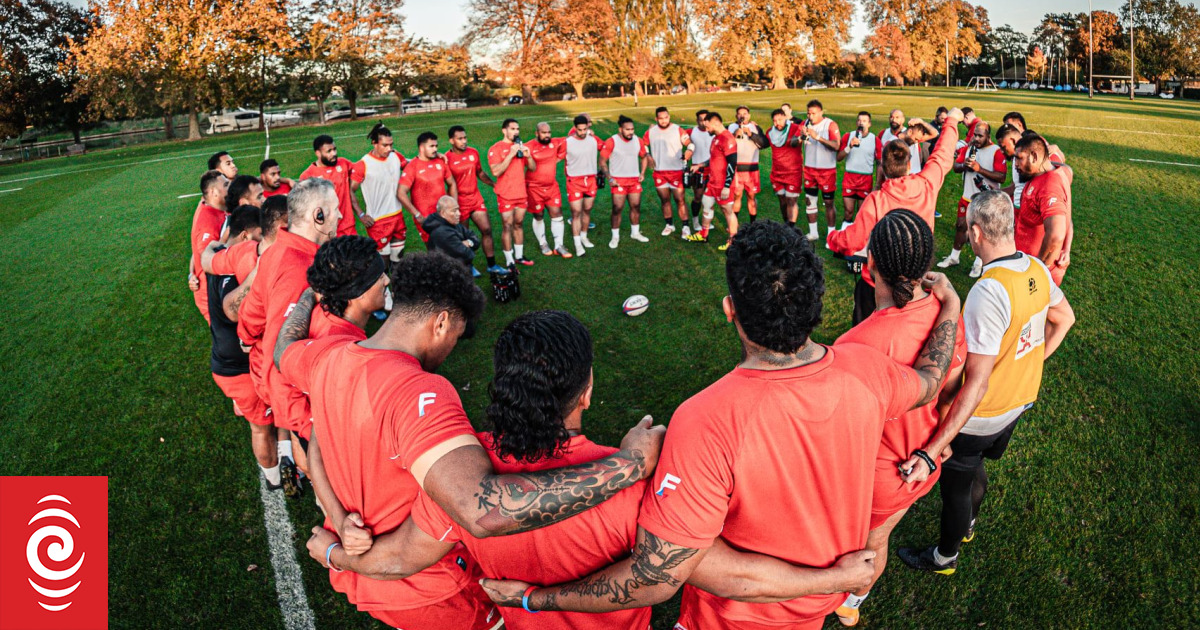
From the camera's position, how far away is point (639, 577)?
1.98 m

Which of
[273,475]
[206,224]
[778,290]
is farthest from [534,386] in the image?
[206,224]

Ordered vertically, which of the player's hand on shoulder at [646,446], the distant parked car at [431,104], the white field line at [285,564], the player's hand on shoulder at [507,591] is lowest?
the white field line at [285,564]

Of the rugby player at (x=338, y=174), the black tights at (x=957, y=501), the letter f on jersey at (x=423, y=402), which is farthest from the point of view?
the rugby player at (x=338, y=174)

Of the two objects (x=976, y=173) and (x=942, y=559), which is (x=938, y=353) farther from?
(x=976, y=173)

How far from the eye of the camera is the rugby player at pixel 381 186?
377 inches

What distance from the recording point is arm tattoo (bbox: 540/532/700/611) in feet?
6.40

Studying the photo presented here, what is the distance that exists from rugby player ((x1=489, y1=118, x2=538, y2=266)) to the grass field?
69 cm

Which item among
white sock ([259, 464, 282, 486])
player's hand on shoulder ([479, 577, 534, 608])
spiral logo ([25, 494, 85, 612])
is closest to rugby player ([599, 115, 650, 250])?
white sock ([259, 464, 282, 486])

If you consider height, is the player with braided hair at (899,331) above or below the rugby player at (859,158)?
below

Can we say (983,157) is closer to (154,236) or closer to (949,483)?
(949,483)

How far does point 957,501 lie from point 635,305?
5.39 m

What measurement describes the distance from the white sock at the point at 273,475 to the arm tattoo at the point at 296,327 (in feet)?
8.60

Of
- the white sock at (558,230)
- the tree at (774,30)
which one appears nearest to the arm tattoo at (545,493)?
the white sock at (558,230)

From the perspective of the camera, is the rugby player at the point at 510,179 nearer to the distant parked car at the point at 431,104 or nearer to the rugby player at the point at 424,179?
the rugby player at the point at 424,179
